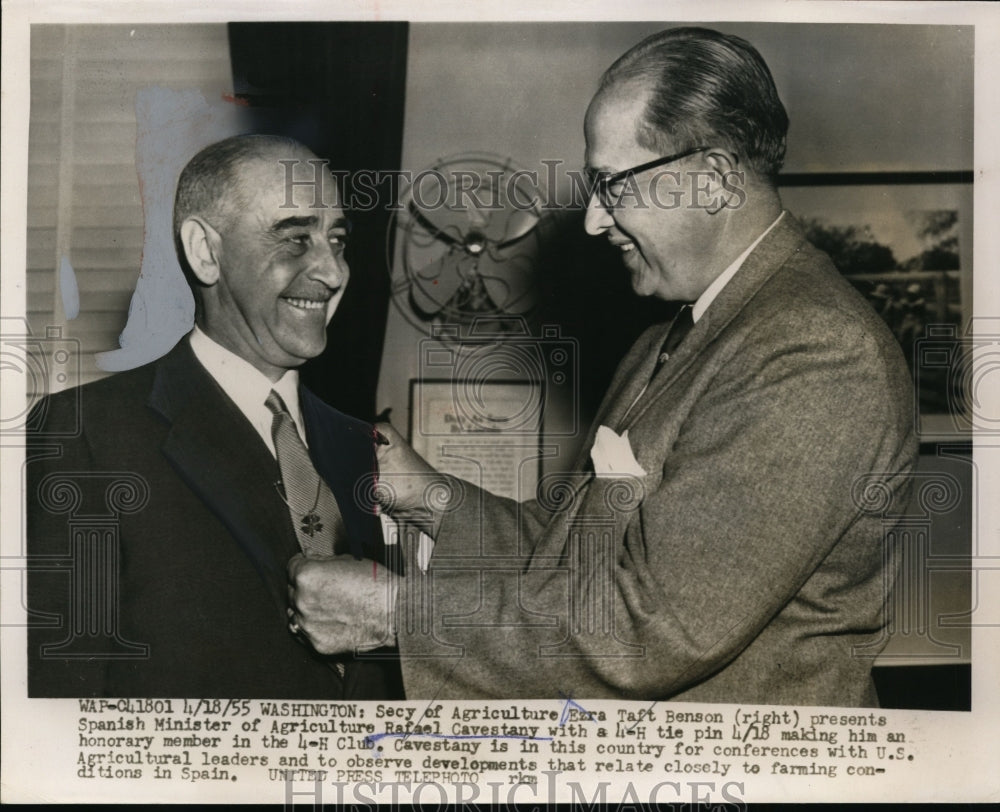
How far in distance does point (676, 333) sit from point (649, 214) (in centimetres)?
26

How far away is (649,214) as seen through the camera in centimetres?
213

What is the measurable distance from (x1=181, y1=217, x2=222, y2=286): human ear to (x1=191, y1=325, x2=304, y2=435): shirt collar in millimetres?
120

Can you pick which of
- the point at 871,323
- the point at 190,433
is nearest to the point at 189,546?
the point at 190,433

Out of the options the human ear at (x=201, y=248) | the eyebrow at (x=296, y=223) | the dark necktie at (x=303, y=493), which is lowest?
the dark necktie at (x=303, y=493)

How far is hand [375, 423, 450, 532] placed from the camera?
2189mm

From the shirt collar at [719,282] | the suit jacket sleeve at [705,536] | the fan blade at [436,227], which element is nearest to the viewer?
the suit jacket sleeve at [705,536]

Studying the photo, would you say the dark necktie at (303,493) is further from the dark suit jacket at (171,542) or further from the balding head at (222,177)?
the balding head at (222,177)

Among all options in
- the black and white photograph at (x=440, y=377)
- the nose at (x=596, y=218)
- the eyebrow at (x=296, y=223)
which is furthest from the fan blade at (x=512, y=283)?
the eyebrow at (x=296, y=223)

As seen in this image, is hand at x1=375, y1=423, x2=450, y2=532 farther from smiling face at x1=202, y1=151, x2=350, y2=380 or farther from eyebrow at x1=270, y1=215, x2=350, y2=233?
eyebrow at x1=270, y1=215, x2=350, y2=233

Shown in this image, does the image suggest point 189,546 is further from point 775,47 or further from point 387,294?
point 775,47

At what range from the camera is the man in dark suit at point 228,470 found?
215 cm

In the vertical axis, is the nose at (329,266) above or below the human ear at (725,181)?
below

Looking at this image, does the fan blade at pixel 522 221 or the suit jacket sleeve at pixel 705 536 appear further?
the fan blade at pixel 522 221

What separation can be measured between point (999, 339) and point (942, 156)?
428 millimetres
